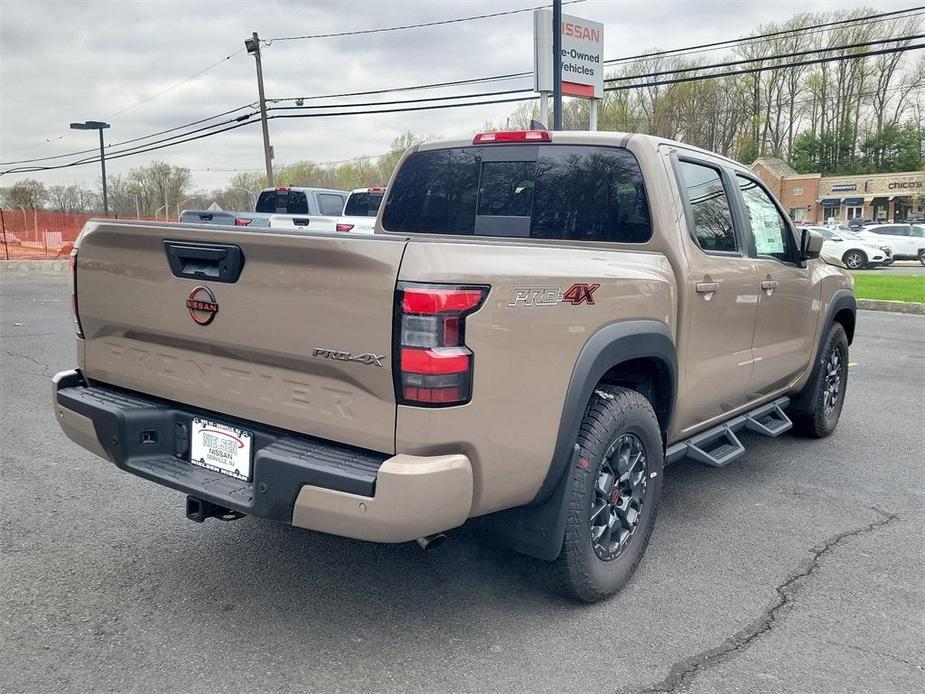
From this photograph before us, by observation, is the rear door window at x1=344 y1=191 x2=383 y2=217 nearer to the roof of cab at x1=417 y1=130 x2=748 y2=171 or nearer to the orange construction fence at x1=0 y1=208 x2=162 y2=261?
the roof of cab at x1=417 y1=130 x2=748 y2=171

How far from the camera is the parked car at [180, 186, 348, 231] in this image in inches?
575

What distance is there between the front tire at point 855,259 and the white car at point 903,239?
76.0 inches

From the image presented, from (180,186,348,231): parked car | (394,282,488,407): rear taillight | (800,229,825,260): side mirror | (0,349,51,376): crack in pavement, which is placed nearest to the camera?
(394,282,488,407): rear taillight

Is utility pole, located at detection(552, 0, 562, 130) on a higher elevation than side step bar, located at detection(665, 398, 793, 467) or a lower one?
higher

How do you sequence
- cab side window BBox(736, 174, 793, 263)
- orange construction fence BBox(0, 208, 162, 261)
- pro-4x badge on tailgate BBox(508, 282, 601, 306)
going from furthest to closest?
orange construction fence BBox(0, 208, 162, 261) < cab side window BBox(736, 174, 793, 263) < pro-4x badge on tailgate BBox(508, 282, 601, 306)

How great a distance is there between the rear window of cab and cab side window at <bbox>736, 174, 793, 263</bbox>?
1.14m

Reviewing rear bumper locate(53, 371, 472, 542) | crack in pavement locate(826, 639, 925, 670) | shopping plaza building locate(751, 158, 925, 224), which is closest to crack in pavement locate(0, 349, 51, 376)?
rear bumper locate(53, 371, 472, 542)

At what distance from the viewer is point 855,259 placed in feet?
88.8

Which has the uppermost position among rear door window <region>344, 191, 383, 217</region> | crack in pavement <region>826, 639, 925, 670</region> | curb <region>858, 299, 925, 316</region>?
rear door window <region>344, 191, 383, 217</region>

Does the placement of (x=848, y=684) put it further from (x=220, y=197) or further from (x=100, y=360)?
(x=220, y=197)

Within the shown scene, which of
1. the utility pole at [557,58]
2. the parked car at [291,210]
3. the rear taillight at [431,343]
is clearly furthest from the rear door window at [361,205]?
the rear taillight at [431,343]

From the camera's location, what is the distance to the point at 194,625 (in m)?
2.91

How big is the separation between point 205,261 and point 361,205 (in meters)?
13.5

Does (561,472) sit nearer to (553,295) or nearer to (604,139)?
(553,295)
